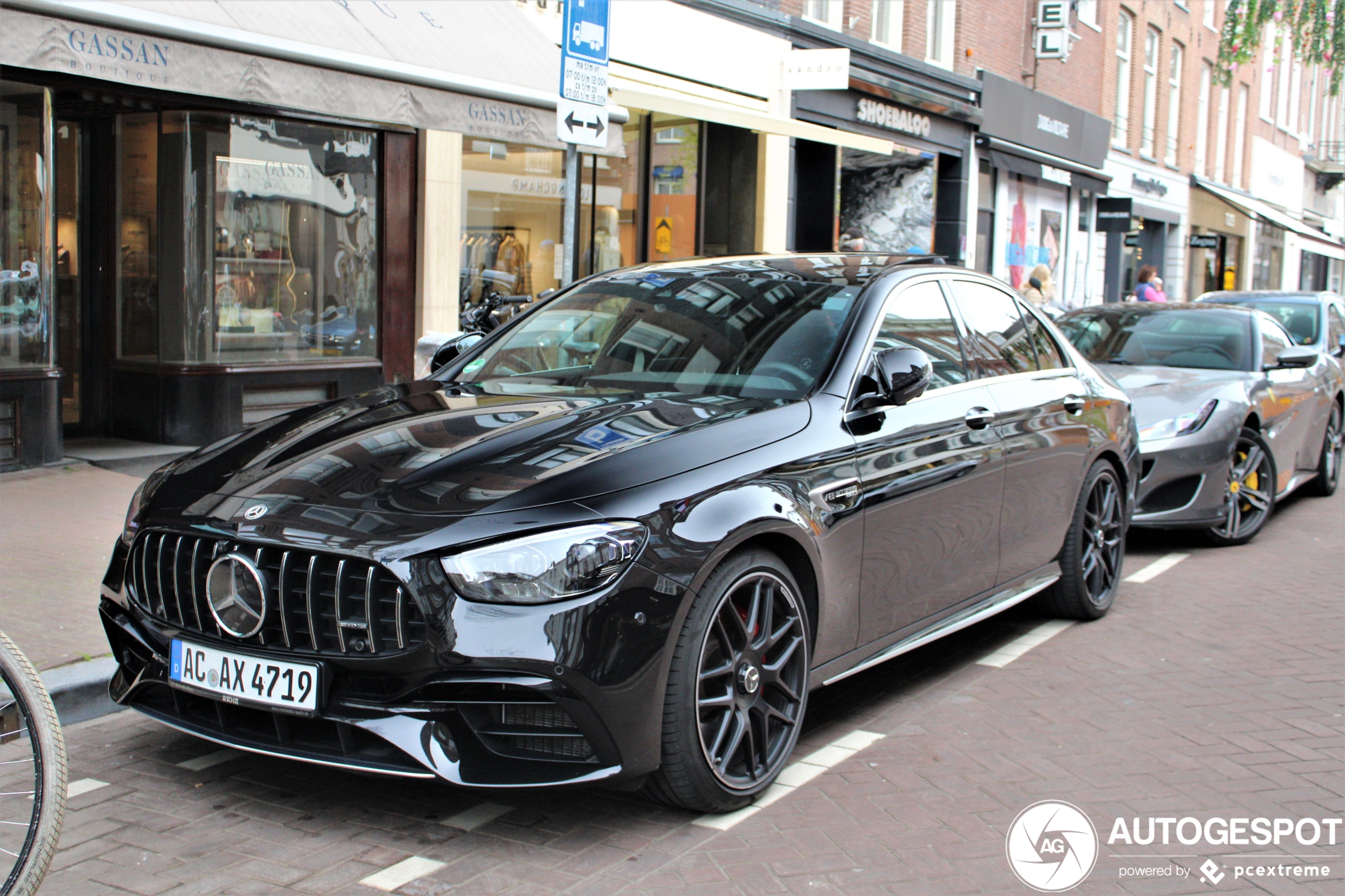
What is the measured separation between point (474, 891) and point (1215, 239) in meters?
34.3

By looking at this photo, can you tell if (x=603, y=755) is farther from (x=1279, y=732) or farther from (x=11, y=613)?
(x=11, y=613)

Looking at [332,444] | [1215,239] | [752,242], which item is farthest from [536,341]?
[1215,239]

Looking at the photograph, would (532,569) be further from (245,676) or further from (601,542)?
(245,676)

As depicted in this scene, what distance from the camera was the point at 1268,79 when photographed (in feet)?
133

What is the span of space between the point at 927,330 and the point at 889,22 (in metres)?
15.4

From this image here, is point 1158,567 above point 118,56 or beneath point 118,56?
beneath

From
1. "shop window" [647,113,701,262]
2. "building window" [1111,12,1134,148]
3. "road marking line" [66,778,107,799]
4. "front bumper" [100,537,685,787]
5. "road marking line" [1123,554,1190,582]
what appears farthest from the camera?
"building window" [1111,12,1134,148]

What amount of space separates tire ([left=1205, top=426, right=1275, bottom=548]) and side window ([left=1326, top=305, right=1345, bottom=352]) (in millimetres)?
3906


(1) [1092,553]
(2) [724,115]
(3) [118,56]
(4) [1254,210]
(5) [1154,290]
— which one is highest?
(4) [1254,210]

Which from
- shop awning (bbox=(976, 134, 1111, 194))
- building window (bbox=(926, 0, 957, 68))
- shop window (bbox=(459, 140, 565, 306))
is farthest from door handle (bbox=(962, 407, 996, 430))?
shop awning (bbox=(976, 134, 1111, 194))

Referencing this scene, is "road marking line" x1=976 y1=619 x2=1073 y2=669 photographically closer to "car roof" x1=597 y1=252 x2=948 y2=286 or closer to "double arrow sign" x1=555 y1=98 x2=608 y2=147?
"car roof" x1=597 y1=252 x2=948 y2=286

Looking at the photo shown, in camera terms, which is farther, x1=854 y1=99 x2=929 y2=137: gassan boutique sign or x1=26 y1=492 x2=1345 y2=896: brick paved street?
x1=854 y1=99 x2=929 y2=137: gassan boutique sign

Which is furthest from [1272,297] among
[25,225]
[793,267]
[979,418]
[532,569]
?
[532,569]

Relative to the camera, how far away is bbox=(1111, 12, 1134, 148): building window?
2842 centimetres
